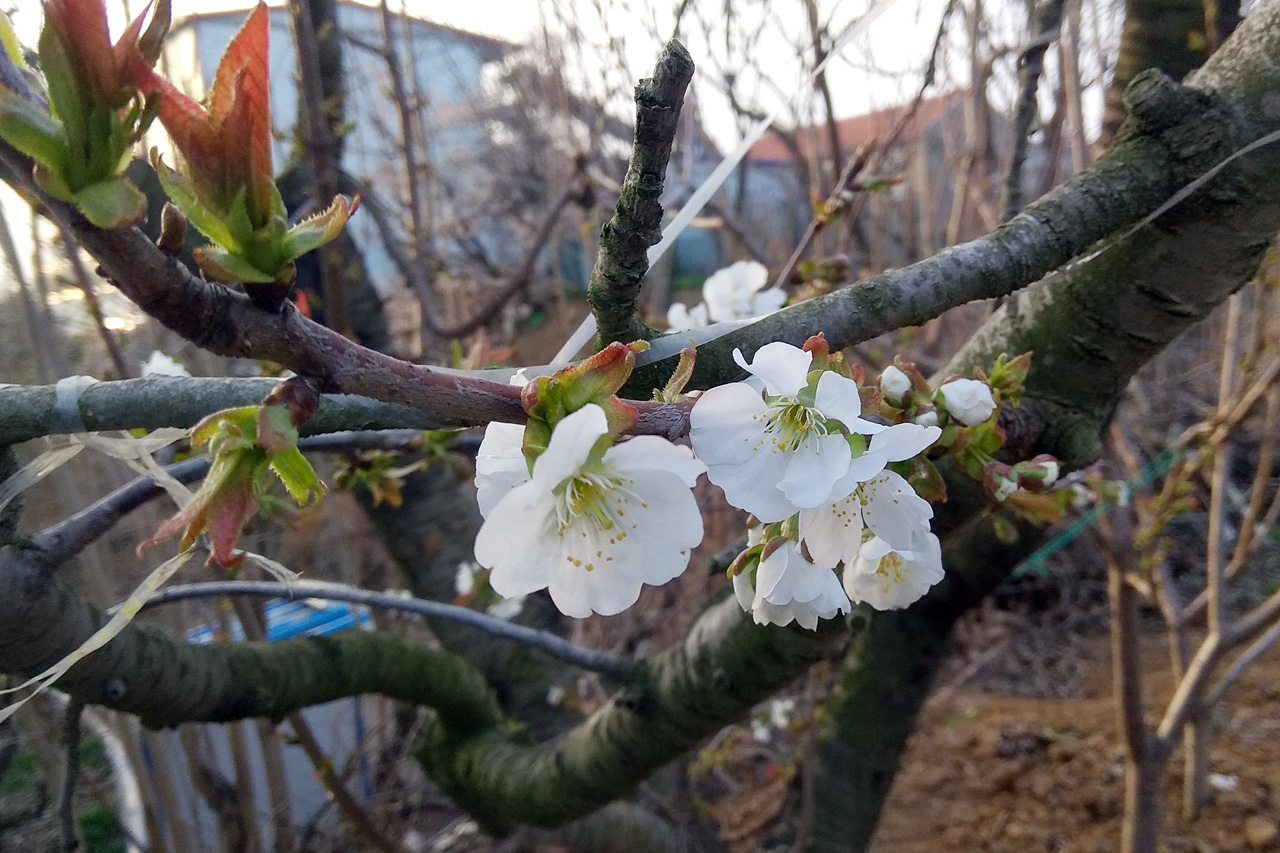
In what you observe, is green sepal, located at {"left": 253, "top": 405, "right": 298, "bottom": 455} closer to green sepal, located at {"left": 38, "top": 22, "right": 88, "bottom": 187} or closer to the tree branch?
green sepal, located at {"left": 38, "top": 22, "right": 88, "bottom": 187}

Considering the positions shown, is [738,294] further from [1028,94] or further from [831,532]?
[831,532]

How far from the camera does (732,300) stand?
1.60m

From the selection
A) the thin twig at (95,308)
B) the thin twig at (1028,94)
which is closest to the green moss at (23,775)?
the thin twig at (95,308)

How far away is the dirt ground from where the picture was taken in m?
2.25

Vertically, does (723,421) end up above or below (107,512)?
below

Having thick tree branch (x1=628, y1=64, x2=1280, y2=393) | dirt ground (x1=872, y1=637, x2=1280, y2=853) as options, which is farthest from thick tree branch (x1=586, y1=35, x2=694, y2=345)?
dirt ground (x1=872, y1=637, x2=1280, y2=853)

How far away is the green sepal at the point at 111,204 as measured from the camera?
1.20 feet

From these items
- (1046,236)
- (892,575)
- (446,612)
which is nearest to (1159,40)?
(1046,236)

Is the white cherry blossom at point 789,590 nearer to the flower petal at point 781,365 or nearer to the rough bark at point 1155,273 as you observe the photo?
the flower petal at point 781,365

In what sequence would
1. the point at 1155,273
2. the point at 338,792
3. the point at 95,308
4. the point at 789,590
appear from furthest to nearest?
the point at 338,792
the point at 95,308
the point at 1155,273
the point at 789,590

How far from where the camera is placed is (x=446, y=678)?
5.43 ft

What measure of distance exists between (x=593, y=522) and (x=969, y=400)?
35 cm

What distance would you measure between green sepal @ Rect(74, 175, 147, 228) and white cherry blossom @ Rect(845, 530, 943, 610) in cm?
56

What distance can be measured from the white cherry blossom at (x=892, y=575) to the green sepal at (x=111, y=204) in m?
0.56
